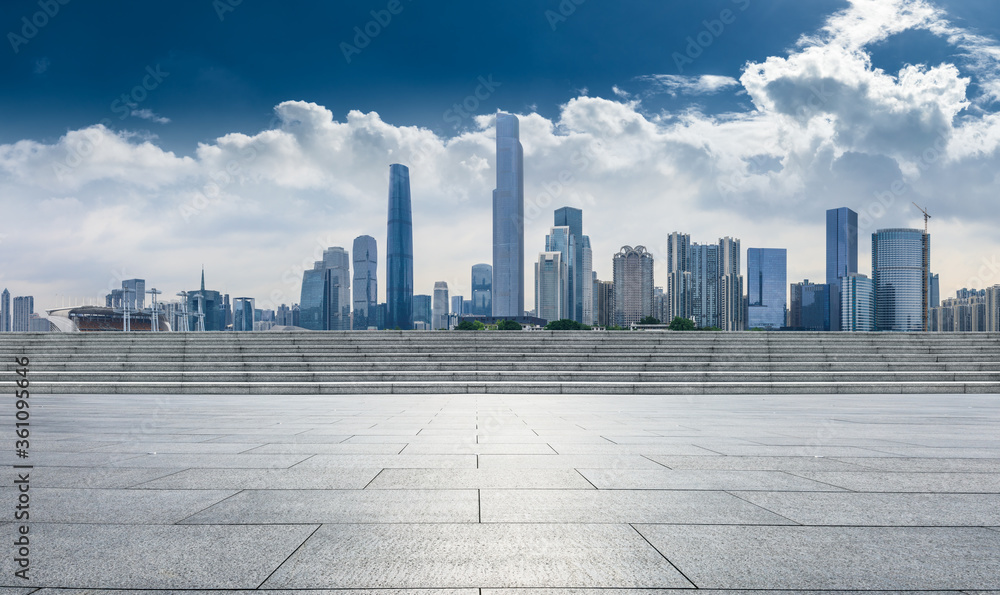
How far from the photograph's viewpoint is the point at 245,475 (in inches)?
230

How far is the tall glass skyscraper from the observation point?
501ft

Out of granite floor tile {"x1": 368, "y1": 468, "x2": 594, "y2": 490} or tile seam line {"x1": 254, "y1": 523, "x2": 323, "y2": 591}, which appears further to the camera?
granite floor tile {"x1": 368, "y1": 468, "x2": 594, "y2": 490}

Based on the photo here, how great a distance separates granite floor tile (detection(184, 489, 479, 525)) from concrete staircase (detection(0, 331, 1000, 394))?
12.1 metres

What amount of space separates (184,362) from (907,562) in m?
21.0

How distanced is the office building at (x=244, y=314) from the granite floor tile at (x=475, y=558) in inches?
3980

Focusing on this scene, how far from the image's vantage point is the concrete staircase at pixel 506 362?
56.7ft

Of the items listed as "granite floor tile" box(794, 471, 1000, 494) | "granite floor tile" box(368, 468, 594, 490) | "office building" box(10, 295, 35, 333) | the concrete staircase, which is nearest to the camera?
"granite floor tile" box(794, 471, 1000, 494)

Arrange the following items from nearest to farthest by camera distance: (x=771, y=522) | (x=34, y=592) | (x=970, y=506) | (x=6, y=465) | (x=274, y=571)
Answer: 1. (x=34, y=592)
2. (x=274, y=571)
3. (x=771, y=522)
4. (x=970, y=506)
5. (x=6, y=465)

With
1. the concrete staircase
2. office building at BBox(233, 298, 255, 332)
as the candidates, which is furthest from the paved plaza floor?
office building at BBox(233, 298, 255, 332)

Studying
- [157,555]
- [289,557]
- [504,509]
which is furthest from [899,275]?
[157,555]

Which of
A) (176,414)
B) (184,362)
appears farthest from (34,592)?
(184,362)

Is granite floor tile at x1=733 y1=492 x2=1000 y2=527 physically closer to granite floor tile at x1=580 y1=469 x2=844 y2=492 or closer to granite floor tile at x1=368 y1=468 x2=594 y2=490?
granite floor tile at x1=580 y1=469 x2=844 y2=492

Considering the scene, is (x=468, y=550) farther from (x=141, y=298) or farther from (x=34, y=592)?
(x=141, y=298)

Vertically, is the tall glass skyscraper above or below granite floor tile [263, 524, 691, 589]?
above
